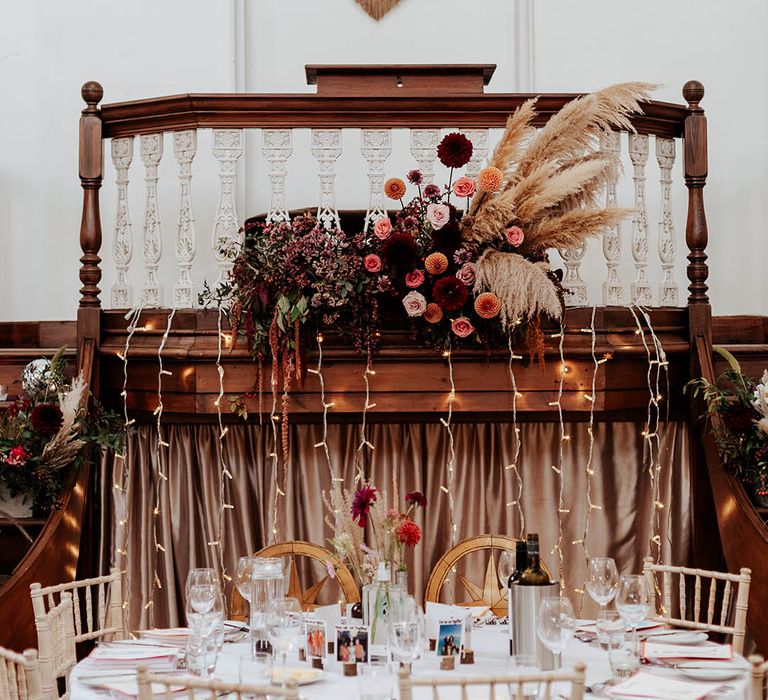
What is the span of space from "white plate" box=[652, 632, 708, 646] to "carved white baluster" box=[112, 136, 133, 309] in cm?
268

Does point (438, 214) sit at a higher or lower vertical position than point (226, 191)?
lower

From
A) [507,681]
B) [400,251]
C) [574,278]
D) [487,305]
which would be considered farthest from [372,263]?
[507,681]

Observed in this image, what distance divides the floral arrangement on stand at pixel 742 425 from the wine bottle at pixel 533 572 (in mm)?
1754

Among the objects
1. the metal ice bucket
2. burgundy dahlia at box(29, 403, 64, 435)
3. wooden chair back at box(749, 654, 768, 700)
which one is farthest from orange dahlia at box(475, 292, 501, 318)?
wooden chair back at box(749, 654, 768, 700)

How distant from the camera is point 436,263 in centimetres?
421

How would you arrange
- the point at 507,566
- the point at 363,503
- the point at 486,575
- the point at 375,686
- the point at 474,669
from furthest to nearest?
1. the point at 486,575
2. the point at 507,566
3. the point at 363,503
4. the point at 474,669
5. the point at 375,686

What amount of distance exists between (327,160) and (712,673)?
271 centimetres

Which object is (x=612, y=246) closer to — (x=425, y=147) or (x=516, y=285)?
(x=516, y=285)

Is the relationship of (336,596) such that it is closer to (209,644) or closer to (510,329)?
(510,329)

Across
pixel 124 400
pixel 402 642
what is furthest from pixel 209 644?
pixel 124 400

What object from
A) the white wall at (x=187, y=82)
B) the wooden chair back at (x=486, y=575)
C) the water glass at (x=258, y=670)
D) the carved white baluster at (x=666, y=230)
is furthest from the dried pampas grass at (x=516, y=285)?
the white wall at (x=187, y=82)

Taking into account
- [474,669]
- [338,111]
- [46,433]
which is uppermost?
[338,111]

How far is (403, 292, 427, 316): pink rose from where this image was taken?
421cm

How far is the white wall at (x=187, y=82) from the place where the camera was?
6219 mm
